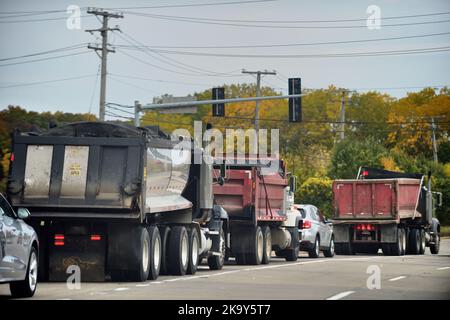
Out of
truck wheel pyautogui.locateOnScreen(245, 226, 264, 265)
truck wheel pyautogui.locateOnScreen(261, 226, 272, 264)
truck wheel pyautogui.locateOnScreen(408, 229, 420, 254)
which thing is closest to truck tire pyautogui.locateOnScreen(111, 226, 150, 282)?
truck wheel pyautogui.locateOnScreen(245, 226, 264, 265)

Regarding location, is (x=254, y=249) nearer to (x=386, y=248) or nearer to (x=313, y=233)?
(x=313, y=233)

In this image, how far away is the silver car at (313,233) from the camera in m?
37.8

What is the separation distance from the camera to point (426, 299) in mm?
18578

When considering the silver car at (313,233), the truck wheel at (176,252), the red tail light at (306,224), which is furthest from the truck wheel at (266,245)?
the truck wheel at (176,252)

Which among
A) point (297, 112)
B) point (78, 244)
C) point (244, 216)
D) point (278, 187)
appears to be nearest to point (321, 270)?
point (244, 216)

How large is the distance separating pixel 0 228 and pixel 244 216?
45.5 ft

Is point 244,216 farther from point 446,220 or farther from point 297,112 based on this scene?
point 446,220

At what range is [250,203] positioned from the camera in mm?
30453

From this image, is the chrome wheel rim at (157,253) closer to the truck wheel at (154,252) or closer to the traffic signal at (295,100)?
the truck wheel at (154,252)

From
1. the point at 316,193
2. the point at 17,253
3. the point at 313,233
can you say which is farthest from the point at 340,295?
the point at 316,193

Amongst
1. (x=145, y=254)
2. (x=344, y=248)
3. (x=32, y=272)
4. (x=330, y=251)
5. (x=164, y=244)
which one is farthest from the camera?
(x=344, y=248)

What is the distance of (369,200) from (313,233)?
4.37 metres

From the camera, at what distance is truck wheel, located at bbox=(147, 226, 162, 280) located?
2284cm

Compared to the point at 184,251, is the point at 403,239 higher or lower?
higher
